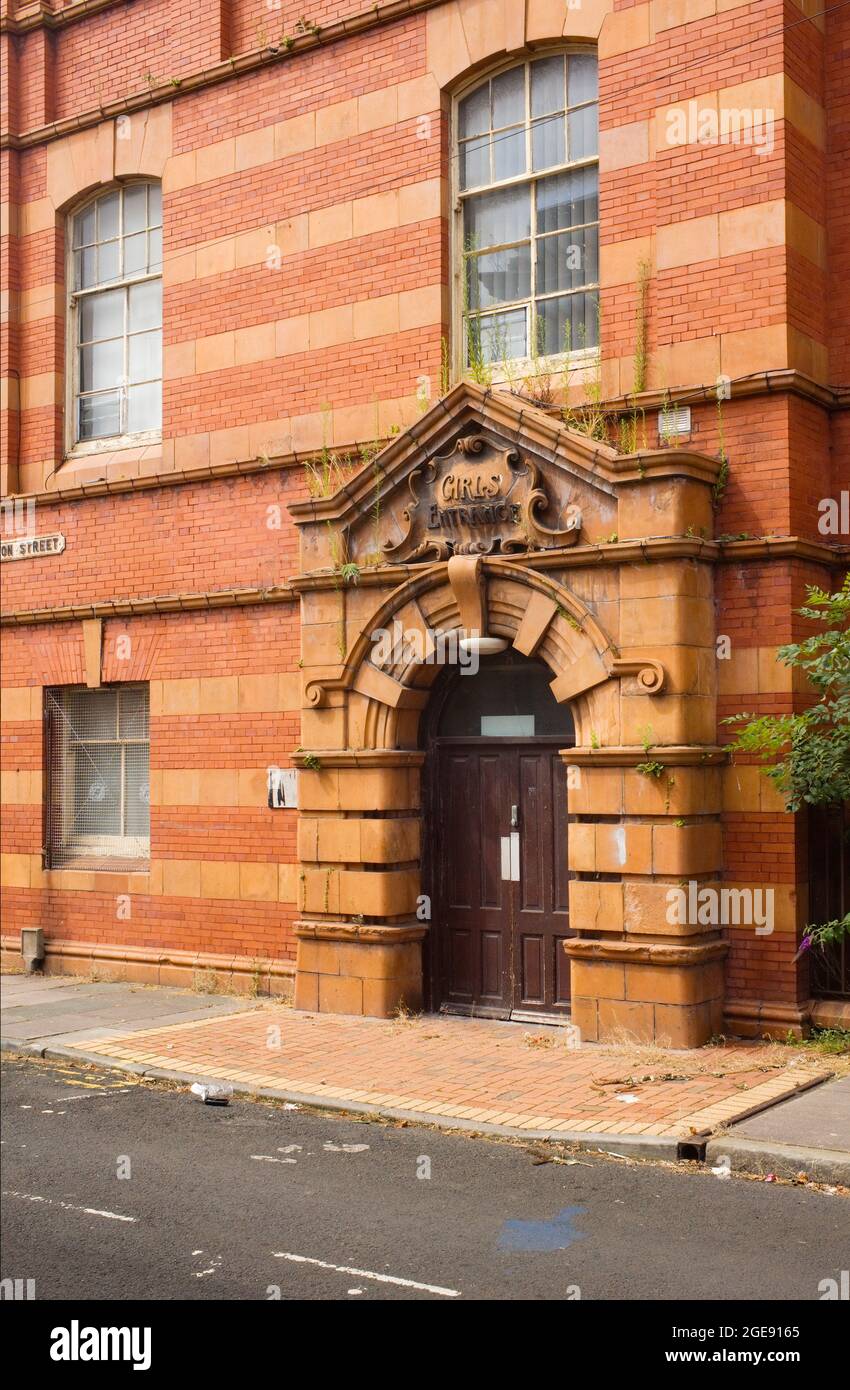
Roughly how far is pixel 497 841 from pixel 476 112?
6596 mm

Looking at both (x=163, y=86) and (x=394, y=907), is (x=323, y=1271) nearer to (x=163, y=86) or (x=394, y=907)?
(x=394, y=907)

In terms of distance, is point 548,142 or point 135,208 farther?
point 135,208

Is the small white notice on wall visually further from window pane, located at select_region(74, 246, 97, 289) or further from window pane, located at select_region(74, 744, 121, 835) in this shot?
window pane, located at select_region(74, 246, 97, 289)

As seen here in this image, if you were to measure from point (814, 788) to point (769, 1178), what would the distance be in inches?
117

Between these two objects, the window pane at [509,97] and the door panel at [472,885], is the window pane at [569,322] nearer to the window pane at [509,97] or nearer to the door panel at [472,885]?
the window pane at [509,97]

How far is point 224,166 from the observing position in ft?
49.0

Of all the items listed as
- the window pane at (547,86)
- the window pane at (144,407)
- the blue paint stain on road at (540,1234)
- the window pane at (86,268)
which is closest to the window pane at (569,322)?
the window pane at (547,86)

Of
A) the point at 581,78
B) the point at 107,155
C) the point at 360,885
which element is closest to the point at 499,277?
the point at 581,78

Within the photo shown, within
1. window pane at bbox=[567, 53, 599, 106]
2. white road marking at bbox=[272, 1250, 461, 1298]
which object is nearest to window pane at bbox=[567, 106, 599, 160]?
window pane at bbox=[567, 53, 599, 106]

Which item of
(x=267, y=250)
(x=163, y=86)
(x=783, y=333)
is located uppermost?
(x=163, y=86)

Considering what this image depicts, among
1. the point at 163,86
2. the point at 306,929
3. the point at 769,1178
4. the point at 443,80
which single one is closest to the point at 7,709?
the point at 306,929

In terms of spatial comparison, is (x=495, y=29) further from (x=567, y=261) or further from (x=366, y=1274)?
(x=366, y=1274)

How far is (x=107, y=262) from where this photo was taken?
1625cm

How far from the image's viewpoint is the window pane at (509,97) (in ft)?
43.1
